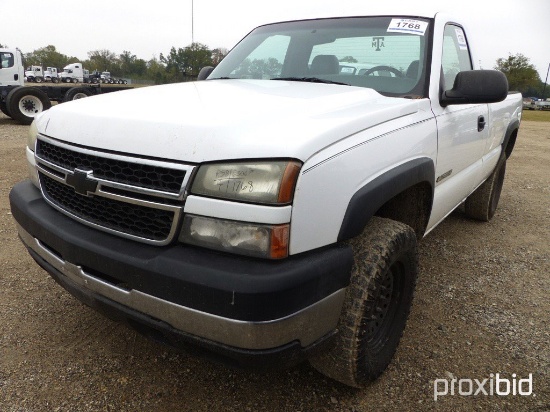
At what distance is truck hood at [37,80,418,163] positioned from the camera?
4.96ft

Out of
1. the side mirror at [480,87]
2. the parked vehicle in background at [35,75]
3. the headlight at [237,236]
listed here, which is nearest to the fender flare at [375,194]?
the headlight at [237,236]

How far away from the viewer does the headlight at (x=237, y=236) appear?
143cm

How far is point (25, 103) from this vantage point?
1270cm

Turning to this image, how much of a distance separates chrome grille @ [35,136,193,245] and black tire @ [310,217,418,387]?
747mm

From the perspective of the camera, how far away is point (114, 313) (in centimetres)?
170

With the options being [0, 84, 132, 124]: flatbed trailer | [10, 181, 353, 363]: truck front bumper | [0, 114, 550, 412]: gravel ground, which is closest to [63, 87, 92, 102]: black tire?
[0, 84, 132, 124]: flatbed trailer

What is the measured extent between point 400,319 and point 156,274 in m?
1.30

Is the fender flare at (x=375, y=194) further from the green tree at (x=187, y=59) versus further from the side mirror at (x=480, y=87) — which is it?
the green tree at (x=187, y=59)

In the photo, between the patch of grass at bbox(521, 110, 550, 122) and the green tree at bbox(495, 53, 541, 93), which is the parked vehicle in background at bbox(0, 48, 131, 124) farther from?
the green tree at bbox(495, 53, 541, 93)

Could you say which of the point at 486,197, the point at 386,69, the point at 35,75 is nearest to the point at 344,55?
the point at 386,69

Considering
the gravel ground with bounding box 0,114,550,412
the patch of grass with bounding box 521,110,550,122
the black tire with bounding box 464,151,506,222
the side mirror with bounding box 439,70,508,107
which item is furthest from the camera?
the patch of grass with bounding box 521,110,550,122

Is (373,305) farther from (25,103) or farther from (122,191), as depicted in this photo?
(25,103)

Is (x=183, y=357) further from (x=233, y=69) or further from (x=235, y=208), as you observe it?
(x=233, y=69)

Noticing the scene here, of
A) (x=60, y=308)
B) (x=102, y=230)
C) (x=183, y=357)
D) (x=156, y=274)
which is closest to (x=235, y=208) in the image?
(x=156, y=274)
